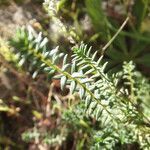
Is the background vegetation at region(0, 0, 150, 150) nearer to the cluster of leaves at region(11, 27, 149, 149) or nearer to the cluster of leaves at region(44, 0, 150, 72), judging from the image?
the cluster of leaves at region(44, 0, 150, 72)

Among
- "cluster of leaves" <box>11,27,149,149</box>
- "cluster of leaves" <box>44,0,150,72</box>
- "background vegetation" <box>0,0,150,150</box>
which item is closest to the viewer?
"cluster of leaves" <box>11,27,149,149</box>

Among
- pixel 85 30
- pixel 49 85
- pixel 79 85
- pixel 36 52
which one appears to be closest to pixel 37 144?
pixel 49 85

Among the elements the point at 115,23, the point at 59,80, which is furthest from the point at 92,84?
the point at 115,23

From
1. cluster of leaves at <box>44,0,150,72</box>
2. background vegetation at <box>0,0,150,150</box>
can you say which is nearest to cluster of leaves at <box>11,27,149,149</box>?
background vegetation at <box>0,0,150,150</box>

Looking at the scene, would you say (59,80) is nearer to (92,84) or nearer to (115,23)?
(115,23)

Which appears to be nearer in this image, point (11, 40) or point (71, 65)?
point (11, 40)

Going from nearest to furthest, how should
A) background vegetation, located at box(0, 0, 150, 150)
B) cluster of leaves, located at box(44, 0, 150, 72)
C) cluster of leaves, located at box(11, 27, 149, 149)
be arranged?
cluster of leaves, located at box(11, 27, 149, 149) < background vegetation, located at box(0, 0, 150, 150) < cluster of leaves, located at box(44, 0, 150, 72)

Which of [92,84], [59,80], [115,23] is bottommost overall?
[92,84]

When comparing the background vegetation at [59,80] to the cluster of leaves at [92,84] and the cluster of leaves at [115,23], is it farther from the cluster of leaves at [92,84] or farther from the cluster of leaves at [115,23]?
the cluster of leaves at [92,84]

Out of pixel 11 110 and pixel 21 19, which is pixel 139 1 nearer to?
pixel 21 19

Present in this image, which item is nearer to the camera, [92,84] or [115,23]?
[92,84]

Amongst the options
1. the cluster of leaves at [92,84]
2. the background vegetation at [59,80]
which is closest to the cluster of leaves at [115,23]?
the background vegetation at [59,80]
